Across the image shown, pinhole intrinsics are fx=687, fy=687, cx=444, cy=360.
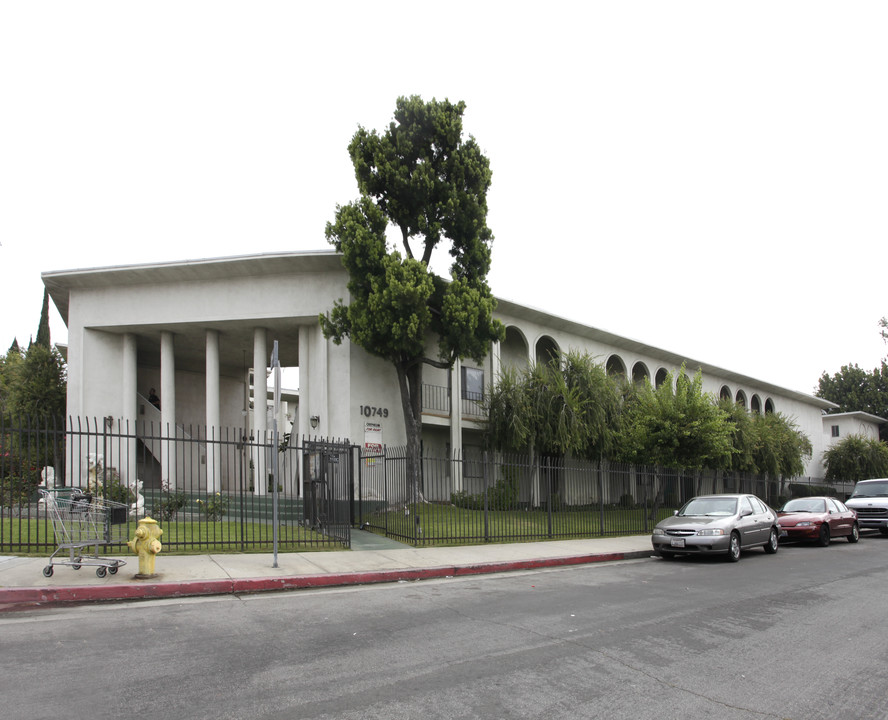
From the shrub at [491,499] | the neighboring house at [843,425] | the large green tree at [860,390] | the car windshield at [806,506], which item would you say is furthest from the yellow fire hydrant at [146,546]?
the large green tree at [860,390]

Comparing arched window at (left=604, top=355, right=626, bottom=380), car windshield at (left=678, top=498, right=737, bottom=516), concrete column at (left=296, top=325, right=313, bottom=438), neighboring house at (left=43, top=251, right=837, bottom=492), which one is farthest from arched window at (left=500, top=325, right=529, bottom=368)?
car windshield at (left=678, top=498, right=737, bottom=516)

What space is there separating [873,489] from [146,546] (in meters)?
24.5

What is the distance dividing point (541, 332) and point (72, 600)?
22.2m

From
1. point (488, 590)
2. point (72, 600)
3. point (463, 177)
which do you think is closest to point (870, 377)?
point (463, 177)

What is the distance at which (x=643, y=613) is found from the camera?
27.9 ft

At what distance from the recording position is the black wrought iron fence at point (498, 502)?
16.3m

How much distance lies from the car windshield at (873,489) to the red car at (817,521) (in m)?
4.26

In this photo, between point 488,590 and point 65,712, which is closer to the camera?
point 65,712

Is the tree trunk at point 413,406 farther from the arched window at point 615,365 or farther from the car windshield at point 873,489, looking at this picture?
the car windshield at point 873,489

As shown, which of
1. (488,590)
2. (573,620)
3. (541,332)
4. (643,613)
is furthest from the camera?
(541,332)

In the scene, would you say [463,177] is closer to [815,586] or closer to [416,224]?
[416,224]

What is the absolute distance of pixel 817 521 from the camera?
19.0m

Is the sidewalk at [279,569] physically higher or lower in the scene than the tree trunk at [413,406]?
lower

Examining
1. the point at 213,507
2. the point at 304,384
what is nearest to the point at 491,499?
the point at 213,507
